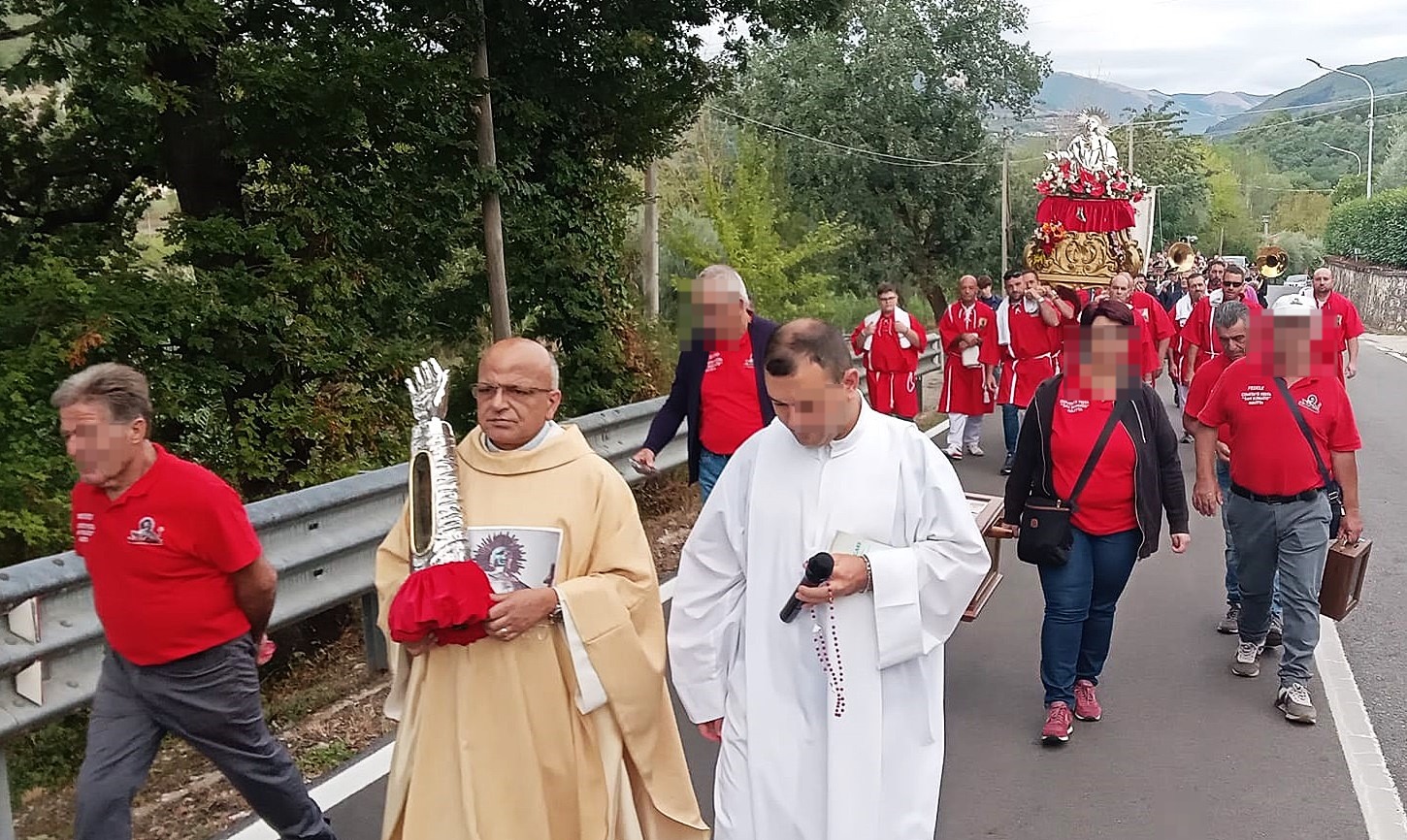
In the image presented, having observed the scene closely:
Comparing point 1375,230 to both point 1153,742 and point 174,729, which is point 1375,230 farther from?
point 174,729

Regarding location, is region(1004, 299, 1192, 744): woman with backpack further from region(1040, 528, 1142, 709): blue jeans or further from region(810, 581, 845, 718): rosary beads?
region(810, 581, 845, 718): rosary beads

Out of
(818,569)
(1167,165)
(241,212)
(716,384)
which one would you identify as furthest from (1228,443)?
(1167,165)

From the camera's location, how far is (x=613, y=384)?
46.6 feet

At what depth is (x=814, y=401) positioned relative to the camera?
319 centimetres

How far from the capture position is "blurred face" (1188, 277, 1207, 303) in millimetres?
14817

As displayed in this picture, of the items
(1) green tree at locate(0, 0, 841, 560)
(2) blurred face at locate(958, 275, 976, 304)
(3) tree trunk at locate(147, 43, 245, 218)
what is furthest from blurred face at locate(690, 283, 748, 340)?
(2) blurred face at locate(958, 275, 976, 304)

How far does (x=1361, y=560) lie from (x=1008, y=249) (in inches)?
1074

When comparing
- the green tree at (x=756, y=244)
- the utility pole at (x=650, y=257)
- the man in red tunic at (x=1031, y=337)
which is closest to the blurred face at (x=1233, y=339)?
the man in red tunic at (x=1031, y=337)

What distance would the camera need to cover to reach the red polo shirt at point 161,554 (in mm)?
3494

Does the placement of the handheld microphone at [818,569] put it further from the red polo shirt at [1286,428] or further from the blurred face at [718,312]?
the red polo shirt at [1286,428]

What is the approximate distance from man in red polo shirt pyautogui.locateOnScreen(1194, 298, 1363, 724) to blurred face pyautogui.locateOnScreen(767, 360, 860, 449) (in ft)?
9.98

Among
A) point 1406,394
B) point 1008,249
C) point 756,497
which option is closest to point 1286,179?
point 1008,249

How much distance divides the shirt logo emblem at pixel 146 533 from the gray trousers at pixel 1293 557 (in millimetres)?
4534

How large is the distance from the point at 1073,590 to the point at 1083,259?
834 cm
